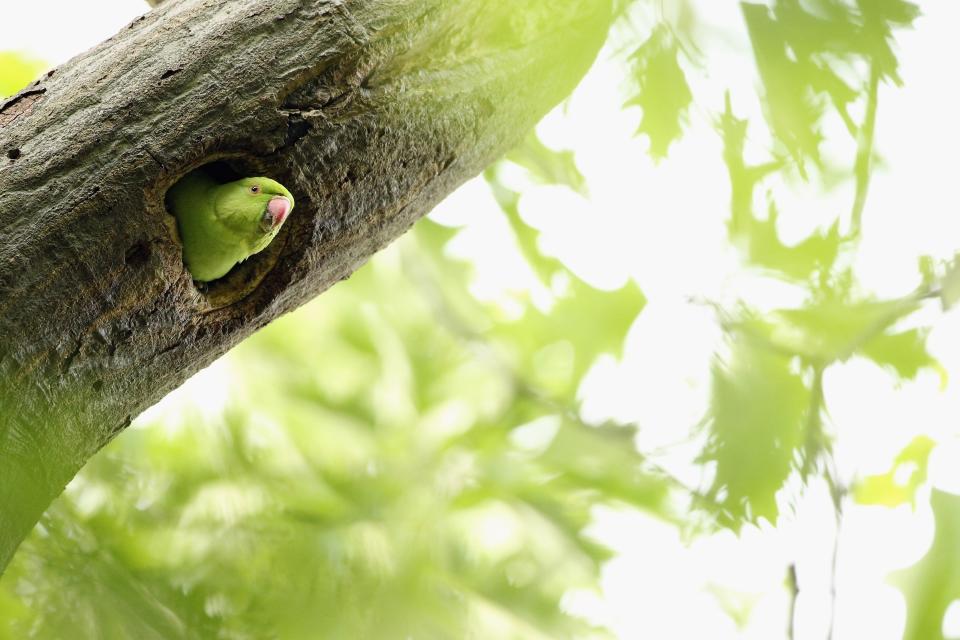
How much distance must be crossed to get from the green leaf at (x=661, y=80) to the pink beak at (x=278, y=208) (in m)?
0.91

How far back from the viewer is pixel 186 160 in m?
1.73

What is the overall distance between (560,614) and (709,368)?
5.99 feet

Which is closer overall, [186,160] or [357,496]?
[186,160]

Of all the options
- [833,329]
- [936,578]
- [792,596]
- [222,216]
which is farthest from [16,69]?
[936,578]

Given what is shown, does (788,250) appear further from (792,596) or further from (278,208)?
(792,596)

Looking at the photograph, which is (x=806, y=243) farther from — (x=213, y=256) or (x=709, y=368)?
(x=213, y=256)

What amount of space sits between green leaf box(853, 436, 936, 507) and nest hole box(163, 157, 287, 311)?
1748 mm

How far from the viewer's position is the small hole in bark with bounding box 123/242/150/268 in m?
1.71

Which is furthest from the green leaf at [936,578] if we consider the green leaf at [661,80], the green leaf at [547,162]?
the green leaf at [547,162]

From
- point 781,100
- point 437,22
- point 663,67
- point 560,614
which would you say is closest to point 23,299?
point 437,22

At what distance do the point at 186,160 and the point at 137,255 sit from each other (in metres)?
0.22

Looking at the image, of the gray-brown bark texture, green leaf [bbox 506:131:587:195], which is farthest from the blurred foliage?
green leaf [bbox 506:131:587:195]

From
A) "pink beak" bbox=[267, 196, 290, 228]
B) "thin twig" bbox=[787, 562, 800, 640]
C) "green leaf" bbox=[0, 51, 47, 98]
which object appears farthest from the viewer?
"green leaf" bbox=[0, 51, 47, 98]

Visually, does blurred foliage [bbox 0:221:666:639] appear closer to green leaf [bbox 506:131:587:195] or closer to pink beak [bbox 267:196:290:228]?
green leaf [bbox 506:131:587:195]
